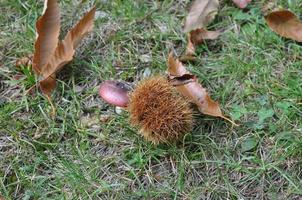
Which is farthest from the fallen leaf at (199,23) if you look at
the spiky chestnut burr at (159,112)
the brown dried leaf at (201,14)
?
the spiky chestnut burr at (159,112)

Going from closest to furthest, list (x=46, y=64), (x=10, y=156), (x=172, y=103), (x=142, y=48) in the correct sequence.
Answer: (x=172, y=103) → (x=10, y=156) → (x=46, y=64) → (x=142, y=48)

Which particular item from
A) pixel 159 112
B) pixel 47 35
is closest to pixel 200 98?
pixel 159 112

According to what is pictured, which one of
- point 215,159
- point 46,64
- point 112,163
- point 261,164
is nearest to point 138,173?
point 112,163

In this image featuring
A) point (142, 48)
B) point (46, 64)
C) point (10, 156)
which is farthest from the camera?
point (142, 48)

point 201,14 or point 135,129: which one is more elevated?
point 201,14

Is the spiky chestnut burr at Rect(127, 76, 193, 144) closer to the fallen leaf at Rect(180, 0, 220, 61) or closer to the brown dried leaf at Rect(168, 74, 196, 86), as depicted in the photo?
the brown dried leaf at Rect(168, 74, 196, 86)

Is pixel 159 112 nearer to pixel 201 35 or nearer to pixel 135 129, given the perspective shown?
pixel 135 129

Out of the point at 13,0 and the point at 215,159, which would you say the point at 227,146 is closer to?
the point at 215,159

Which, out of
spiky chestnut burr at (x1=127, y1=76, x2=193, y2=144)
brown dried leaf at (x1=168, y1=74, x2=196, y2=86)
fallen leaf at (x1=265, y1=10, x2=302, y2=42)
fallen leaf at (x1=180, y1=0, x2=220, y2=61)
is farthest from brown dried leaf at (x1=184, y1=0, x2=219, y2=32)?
spiky chestnut burr at (x1=127, y1=76, x2=193, y2=144)
